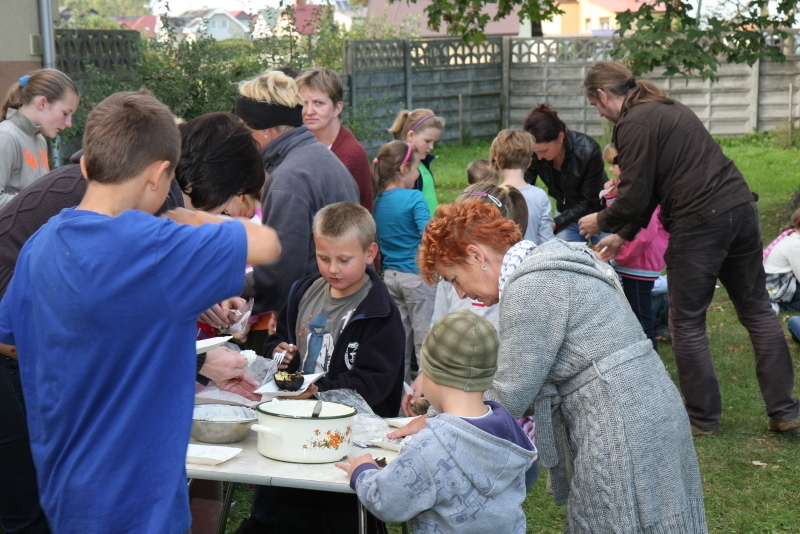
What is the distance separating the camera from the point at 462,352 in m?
2.35

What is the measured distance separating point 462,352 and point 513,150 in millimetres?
3617

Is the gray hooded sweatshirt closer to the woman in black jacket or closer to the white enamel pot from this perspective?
the white enamel pot

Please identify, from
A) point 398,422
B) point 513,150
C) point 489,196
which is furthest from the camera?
point 513,150

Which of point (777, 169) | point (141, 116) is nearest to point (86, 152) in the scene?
point (141, 116)

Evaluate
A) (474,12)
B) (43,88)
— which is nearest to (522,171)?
(43,88)

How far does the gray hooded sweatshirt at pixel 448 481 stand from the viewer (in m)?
2.29

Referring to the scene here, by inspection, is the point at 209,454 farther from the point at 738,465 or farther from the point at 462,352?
the point at 738,465

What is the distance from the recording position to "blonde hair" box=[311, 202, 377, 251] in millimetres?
3318

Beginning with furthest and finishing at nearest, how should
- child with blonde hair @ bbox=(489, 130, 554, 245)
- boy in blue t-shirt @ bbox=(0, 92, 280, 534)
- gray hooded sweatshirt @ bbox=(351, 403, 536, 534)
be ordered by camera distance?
child with blonde hair @ bbox=(489, 130, 554, 245)
gray hooded sweatshirt @ bbox=(351, 403, 536, 534)
boy in blue t-shirt @ bbox=(0, 92, 280, 534)

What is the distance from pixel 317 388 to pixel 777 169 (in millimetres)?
13646

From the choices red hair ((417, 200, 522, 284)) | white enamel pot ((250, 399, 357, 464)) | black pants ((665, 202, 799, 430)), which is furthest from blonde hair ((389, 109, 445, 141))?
white enamel pot ((250, 399, 357, 464))

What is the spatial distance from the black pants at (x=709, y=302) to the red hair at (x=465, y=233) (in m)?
2.31

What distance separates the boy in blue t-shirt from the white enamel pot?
506mm

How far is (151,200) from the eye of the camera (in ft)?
6.57
